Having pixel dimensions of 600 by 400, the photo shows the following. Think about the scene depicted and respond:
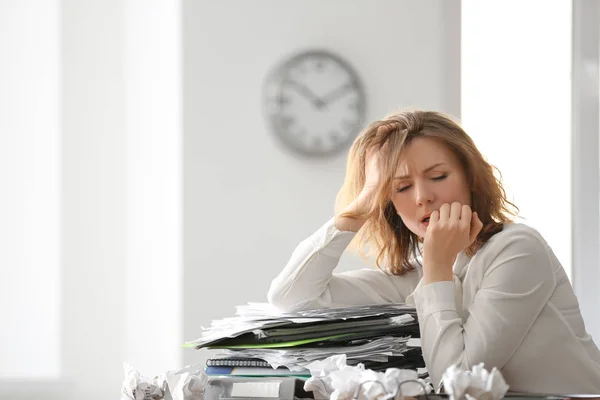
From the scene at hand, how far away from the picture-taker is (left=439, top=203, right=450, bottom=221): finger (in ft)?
4.10

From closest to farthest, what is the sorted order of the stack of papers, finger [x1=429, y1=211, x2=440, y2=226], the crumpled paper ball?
the crumpled paper ball → the stack of papers → finger [x1=429, y1=211, x2=440, y2=226]

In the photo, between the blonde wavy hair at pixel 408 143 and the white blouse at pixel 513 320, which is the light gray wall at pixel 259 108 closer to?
the blonde wavy hair at pixel 408 143

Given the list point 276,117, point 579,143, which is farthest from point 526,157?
point 276,117

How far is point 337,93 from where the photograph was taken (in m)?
3.52

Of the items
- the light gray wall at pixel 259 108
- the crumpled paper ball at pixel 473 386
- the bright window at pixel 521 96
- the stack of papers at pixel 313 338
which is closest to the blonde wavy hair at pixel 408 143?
the stack of papers at pixel 313 338

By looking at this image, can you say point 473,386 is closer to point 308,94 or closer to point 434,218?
point 434,218

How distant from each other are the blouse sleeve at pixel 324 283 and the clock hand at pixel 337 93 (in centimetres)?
209

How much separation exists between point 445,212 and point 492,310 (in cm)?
19

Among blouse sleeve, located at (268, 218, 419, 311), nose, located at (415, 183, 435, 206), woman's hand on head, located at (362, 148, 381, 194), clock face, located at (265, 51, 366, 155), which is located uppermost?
clock face, located at (265, 51, 366, 155)

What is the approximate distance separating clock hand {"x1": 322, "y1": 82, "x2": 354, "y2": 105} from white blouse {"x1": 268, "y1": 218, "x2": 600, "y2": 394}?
88.4 inches

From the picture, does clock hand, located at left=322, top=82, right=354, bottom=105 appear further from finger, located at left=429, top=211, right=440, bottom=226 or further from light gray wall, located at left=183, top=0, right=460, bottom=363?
finger, located at left=429, top=211, right=440, bottom=226

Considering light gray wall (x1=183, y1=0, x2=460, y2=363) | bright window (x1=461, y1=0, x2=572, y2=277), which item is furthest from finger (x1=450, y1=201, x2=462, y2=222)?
bright window (x1=461, y1=0, x2=572, y2=277)

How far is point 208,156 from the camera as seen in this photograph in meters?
3.44

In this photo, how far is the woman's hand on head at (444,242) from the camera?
3.94ft
